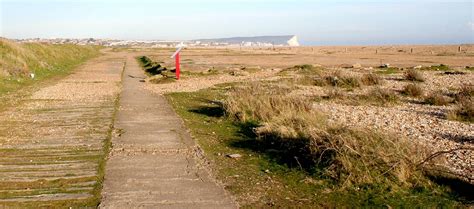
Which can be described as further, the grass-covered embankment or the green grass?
the grass-covered embankment

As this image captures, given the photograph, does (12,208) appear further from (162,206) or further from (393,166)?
(393,166)

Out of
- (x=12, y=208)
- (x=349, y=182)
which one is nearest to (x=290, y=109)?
(x=349, y=182)

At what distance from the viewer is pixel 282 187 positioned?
675 cm

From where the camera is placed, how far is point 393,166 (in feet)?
21.8

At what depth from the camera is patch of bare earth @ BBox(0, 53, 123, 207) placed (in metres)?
6.50

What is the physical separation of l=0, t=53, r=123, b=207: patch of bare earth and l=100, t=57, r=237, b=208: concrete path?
348 millimetres

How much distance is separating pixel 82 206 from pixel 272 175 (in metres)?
2.84

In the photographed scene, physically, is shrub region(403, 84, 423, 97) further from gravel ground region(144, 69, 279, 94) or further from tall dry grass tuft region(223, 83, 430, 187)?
tall dry grass tuft region(223, 83, 430, 187)

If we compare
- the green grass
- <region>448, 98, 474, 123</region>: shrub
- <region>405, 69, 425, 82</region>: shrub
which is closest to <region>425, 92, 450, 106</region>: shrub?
<region>448, 98, 474, 123</region>: shrub

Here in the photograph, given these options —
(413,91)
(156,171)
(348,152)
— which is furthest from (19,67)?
(348,152)

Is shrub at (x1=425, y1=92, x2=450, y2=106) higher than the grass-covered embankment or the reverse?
the reverse

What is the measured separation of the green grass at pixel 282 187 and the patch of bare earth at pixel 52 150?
6.73 ft

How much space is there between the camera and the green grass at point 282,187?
6.07 meters

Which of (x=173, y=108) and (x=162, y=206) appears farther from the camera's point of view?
(x=173, y=108)
